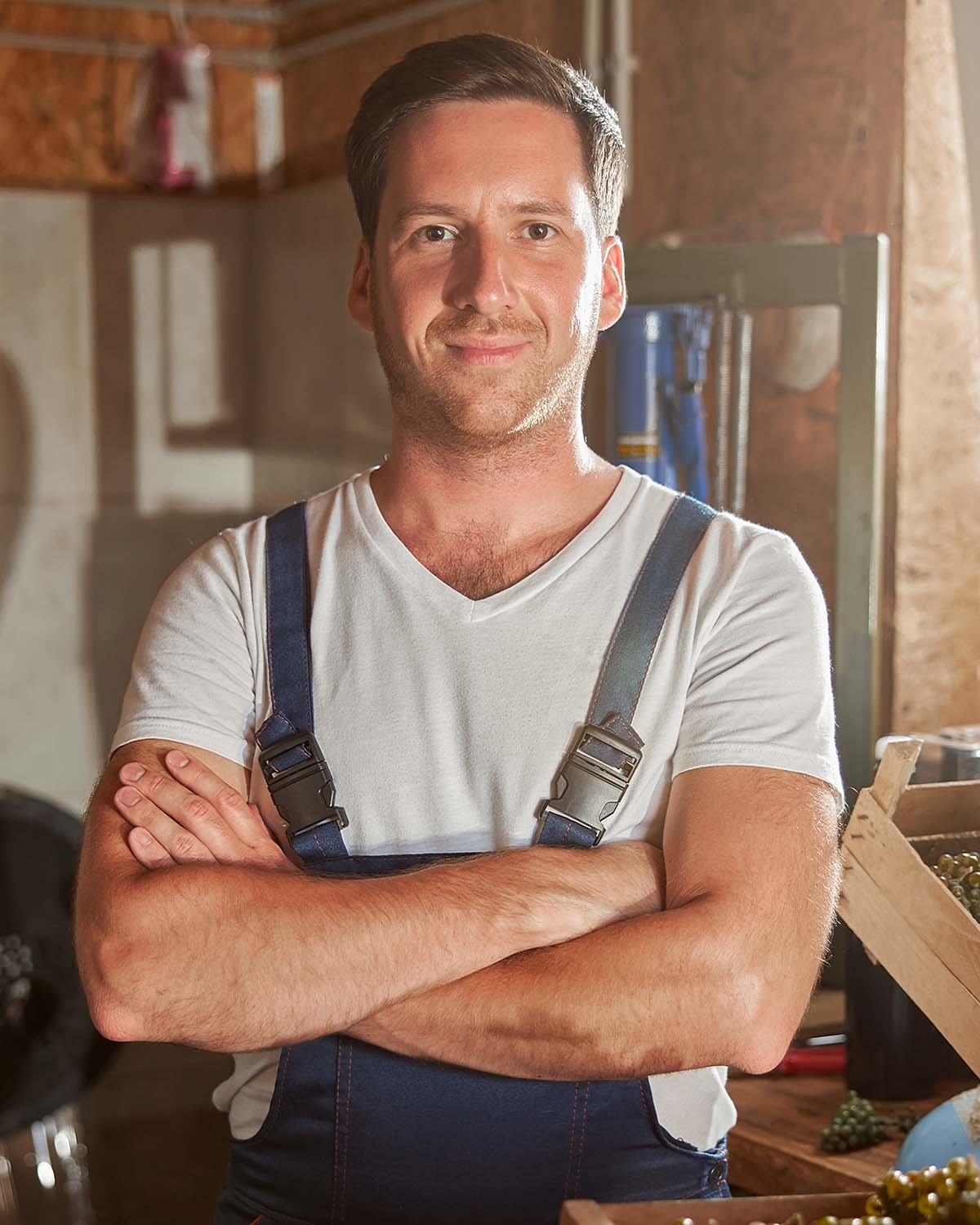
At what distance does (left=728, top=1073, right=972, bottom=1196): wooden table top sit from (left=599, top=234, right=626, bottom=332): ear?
108 cm

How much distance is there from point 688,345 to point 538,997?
56.1 inches

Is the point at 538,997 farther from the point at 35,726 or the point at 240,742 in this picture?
the point at 35,726

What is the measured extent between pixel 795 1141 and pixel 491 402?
1.06 metres

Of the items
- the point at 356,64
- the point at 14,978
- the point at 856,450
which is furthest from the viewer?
the point at 356,64

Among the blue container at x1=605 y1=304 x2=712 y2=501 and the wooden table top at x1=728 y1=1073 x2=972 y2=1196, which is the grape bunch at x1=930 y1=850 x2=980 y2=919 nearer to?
the wooden table top at x1=728 y1=1073 x2=972 y2=1196

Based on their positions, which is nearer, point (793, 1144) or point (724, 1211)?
point (724, 1211)

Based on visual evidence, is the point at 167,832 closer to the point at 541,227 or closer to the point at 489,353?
the point at 489,353

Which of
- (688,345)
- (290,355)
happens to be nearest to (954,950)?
(688,345)

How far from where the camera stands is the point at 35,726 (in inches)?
174

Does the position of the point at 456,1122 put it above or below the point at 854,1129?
above

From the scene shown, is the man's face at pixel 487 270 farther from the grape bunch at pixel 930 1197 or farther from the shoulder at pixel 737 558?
the grape bunch at pixel 930 1197

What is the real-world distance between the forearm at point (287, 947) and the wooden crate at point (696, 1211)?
32 cm

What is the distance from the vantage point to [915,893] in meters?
1.66

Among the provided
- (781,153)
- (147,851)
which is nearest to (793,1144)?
(147,851)
